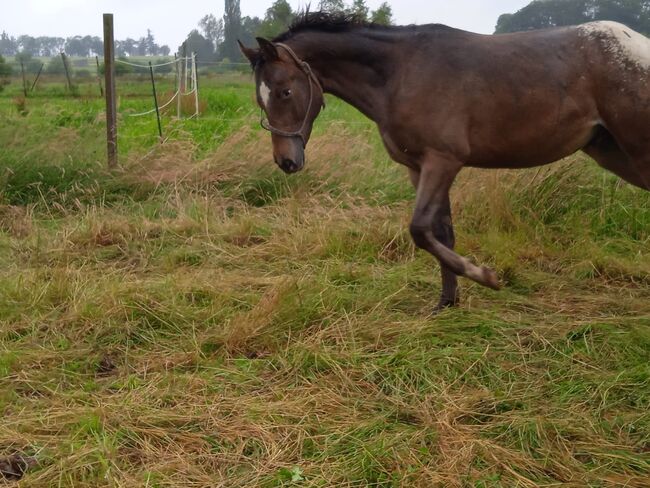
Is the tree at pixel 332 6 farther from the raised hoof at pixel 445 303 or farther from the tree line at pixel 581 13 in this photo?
the tree line at pixel 581 13

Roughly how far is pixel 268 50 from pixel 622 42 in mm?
2194

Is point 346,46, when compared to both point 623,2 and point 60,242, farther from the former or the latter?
point 623,2

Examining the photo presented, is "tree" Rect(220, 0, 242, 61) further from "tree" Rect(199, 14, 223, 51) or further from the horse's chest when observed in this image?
the horse's chest

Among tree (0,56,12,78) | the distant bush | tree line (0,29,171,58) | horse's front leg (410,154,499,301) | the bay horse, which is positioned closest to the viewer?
horse's front leg (410,154,499,301)

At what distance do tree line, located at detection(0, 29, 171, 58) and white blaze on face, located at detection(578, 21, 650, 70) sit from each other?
4734 centimetres

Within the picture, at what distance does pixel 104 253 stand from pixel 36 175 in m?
2.23

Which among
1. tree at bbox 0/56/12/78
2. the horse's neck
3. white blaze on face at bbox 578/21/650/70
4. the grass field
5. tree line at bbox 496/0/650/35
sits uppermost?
tree line at bbox 496/0/650/35

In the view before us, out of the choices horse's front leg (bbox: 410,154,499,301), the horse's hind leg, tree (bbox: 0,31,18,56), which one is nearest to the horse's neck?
horse's front leg (bbox: 410,154,499,301)

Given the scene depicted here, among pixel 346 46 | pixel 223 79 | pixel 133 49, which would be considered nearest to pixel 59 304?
pixel 346 46

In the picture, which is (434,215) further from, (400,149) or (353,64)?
(353,64)

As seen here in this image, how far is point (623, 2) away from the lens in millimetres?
→ 7879

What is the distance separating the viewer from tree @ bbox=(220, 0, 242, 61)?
73.4 ft

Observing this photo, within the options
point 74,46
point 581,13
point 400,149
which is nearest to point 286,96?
point 400,149

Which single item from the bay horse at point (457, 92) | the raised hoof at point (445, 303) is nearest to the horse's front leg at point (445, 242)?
the raised hoof at point (445, 303)
